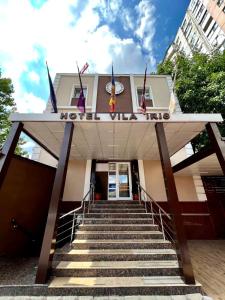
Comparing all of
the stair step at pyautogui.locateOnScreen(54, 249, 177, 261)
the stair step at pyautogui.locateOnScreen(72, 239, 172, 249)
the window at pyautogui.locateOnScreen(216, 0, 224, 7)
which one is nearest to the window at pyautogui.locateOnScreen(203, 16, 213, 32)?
the window at pyautogui.locateOnScreen(216, 0, 224, 7)

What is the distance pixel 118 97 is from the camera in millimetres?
9680

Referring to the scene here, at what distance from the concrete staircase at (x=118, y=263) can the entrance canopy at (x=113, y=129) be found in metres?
2.91

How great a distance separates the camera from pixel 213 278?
3.60 metres

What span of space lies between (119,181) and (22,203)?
4.58m

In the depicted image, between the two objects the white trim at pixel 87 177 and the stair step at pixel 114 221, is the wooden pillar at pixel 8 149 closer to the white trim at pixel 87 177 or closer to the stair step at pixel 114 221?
the stair step at pixel 114 221

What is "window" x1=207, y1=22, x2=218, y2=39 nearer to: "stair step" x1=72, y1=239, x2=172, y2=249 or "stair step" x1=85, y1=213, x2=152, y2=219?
"stair step" x1=85, y1=213, x2=152, y2=219

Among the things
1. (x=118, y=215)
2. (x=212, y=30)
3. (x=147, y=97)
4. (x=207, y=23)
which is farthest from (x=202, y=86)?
(x=207, y=23)

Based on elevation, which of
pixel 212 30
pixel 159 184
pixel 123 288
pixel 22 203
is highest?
pixel 212 30

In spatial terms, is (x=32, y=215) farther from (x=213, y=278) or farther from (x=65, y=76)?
(x=65, y=76)

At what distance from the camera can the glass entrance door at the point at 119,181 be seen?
8.06 metres

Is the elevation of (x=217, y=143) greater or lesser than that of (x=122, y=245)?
greater

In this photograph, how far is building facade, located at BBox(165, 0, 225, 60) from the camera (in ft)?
64.3

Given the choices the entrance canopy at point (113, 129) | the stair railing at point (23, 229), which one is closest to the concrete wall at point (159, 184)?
the entrance canopy at point (113, 129)

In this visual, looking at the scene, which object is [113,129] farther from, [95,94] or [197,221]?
[197,221]
